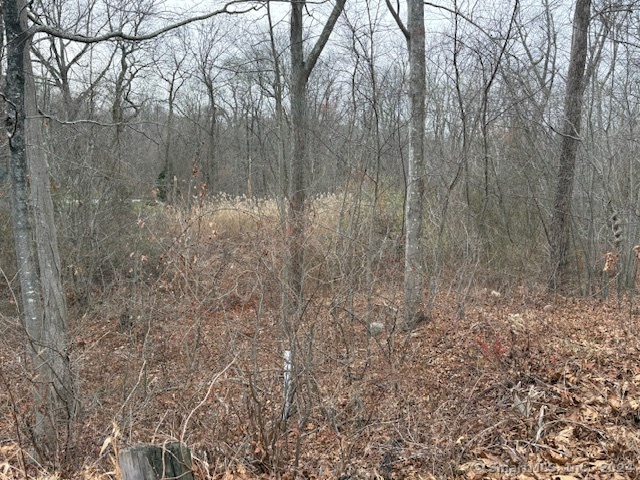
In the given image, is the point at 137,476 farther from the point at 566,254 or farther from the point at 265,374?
the point at 566,254

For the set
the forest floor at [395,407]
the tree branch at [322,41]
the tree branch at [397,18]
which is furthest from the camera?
the tree branch at [322,41]

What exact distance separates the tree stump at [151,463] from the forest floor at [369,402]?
0.30 metres

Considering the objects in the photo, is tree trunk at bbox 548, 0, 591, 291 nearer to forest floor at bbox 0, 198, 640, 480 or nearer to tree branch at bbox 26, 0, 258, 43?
forest floor at bbox 0, 198, 640, 480

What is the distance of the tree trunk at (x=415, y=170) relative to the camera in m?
6.57

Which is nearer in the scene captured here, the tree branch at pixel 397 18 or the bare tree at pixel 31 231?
the bare tree at pixel 31 231

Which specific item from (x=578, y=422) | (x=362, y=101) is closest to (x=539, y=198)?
(x=362, y=101)

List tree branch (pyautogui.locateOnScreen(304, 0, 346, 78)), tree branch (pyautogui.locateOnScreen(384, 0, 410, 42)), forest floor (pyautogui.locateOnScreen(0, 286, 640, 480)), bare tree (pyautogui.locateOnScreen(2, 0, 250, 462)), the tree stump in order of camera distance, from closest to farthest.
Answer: the tree stump → forest floor (pyautogui.locateOnScreen(0, 286, 640, 480)) → bare tree (pyautogui.locateOnScreen(2, 0, 250, 462)) → tree branch (pyautogui.locateOnScreen(384, 0, 410, 42)) → tree branch (pyautogui.locateOnScreen(304, 0, 346, 78))

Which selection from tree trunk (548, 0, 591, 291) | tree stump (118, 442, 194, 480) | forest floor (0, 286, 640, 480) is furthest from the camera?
tree trunk (548, 0, 591, 291)

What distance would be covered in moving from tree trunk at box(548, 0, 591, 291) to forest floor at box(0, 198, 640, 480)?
1.78 metres

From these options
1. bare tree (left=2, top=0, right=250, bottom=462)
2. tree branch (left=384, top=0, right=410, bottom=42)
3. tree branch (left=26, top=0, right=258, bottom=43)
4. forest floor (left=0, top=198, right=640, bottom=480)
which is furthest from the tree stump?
tree branch (left=384, top=0, right=410, bottom=42)

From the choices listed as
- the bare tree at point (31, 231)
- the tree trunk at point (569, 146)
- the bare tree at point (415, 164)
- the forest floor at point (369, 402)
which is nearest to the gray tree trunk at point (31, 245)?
the bare tree at point (31, 231)

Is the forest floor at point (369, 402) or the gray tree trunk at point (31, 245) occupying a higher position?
the gray tree trunk at point (31, 245)

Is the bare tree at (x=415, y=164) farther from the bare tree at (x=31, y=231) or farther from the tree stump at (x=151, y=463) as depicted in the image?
the tree stump at (x=151, y=463)

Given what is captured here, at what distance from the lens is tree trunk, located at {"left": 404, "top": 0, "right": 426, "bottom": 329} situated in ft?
21.6
